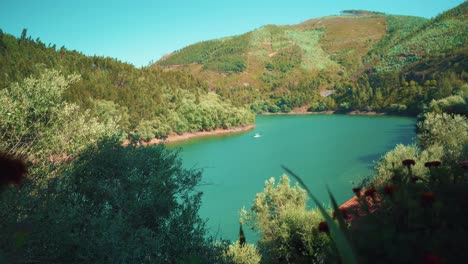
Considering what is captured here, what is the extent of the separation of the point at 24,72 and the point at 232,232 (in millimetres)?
43336

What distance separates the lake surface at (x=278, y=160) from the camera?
1283 inches

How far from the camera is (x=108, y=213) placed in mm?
10008

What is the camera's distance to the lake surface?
107 feet

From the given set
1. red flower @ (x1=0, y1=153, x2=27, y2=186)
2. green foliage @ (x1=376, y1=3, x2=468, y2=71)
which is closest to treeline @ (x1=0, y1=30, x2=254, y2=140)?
red flower @ (x1=0, y1=153, x2=27, y2=186)

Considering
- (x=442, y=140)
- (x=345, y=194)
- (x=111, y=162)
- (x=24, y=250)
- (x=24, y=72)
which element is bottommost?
(x=345, y=194)

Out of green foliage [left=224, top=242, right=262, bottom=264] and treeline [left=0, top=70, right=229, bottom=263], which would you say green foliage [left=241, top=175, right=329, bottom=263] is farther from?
treeline [left=0, top=70, right=229, bottom=263]

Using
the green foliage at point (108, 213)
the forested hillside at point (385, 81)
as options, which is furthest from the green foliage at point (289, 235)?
the forested hillside at point (385, 81)

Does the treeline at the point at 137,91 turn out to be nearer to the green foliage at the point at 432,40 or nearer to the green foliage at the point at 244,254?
the green foliage at the point at 244,254

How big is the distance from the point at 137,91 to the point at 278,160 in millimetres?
39066

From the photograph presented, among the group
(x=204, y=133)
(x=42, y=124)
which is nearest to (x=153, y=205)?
(x=42, y=124)

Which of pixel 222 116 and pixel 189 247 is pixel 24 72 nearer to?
pixel 222 116

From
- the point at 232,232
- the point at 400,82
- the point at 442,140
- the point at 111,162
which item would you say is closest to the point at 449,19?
the point at 400,82

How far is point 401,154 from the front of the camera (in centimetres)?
2339

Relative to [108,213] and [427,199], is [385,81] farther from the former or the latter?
[427,199]
